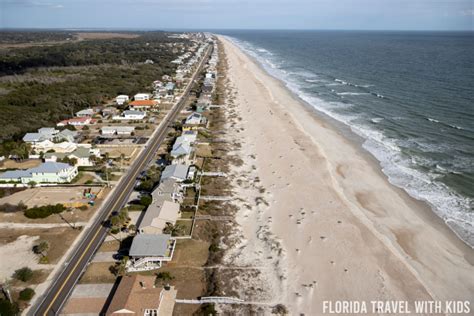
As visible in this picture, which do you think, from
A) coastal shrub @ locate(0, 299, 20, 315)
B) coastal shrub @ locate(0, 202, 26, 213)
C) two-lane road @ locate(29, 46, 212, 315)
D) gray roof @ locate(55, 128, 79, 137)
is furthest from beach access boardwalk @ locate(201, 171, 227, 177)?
gray roof @ locate(55, 128, 79, 137)

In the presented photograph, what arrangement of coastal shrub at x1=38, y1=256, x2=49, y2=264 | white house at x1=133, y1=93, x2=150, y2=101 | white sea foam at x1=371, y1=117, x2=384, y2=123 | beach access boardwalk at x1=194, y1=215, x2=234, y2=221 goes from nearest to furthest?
1. coastal shrub at x1=38, y1=256, x2=49, y2=264
2. beach access boardwalk at x1=194, y1=215, x2=234, y2=221
3. white sea foam at x1=371, y1=117, x2=384, y2=123
4. white house at x1=133, y1=93, x2=150, y2=101

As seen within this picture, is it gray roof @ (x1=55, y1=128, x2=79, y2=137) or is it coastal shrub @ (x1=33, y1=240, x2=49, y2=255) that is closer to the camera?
coastal shrub @ (x1=33, y1=240, x2=49, y2=255)

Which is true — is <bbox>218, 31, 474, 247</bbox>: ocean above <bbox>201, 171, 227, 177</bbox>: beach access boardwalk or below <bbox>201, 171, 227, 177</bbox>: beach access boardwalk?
above

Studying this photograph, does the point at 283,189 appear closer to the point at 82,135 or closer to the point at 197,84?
the point at 82,135

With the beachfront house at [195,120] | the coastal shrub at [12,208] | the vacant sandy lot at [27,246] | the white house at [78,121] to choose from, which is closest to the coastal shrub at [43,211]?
the coastal shrub at [12,208]

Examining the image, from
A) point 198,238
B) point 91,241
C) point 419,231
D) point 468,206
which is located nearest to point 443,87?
point 468,206

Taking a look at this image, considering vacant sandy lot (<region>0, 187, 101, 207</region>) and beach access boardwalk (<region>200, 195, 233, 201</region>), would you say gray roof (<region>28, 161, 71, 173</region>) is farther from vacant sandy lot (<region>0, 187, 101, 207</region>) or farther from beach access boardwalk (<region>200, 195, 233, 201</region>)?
beach access boardwalk (<region>200, 195, 233, 201</region>)
